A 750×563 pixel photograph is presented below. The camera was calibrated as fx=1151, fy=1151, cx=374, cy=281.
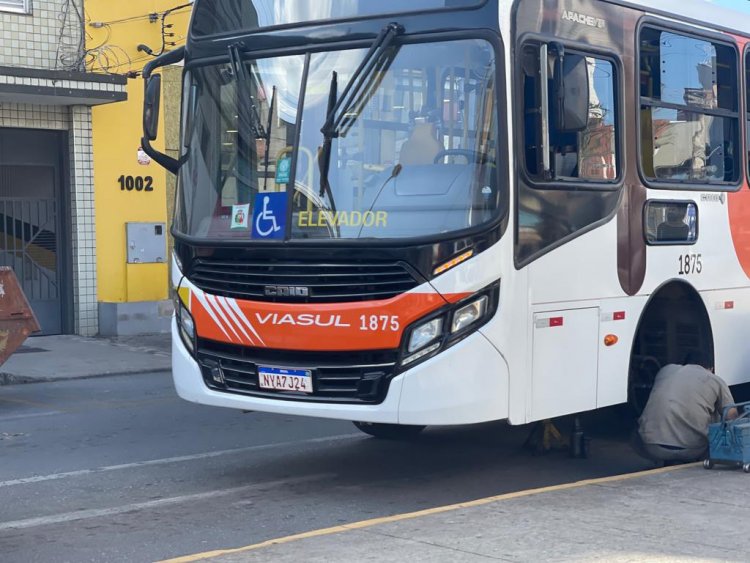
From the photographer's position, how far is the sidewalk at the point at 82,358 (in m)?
15.3

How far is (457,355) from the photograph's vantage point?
7082 millimetres

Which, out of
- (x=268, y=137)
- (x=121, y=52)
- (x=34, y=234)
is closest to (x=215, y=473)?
(x=268, y=137)

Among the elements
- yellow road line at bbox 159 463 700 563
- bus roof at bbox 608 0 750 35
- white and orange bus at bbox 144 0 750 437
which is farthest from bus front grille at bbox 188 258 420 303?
bus roof at bbox 608 0 750 35

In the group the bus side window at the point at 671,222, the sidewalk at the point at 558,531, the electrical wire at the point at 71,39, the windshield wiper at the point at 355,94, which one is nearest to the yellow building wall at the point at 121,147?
the electrical wire at the point at 71,39

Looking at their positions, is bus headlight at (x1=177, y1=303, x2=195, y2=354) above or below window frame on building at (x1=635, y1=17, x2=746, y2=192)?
below

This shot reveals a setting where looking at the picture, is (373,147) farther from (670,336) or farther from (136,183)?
(136,183)

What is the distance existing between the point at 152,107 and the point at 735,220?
190 inches

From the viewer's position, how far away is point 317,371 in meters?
7.38

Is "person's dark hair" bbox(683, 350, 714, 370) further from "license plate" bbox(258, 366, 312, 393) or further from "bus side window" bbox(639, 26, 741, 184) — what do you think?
"license plate" bbox(258, 366, 312, 393)

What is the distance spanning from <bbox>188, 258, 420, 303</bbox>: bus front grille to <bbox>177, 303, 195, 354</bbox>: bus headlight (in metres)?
0.32

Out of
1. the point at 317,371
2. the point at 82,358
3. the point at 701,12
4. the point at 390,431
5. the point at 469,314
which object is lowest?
the point at 390,431

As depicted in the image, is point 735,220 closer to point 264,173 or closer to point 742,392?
point 742,392

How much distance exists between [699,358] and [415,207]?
3322 millimetres

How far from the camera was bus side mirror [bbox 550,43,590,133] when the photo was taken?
7.34m
